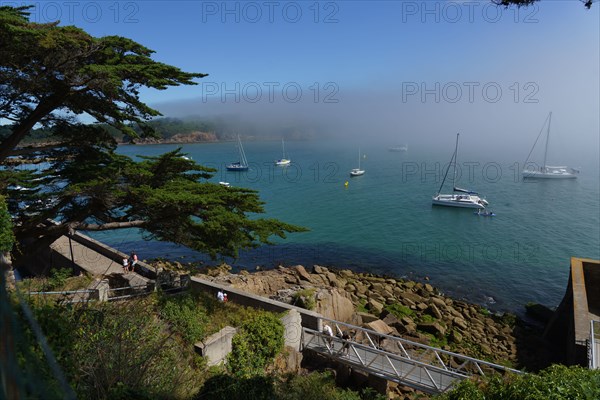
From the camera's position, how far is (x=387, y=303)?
69.5 feet

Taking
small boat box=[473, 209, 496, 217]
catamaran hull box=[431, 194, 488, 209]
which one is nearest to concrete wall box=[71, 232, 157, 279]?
catamaran hull box=[431, 194, 488, 209]

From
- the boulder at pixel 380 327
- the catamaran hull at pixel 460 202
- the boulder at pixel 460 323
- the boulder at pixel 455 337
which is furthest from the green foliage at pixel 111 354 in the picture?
the catamaran hull at pixel 460 202

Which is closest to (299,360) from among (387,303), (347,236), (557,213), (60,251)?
(387,303)

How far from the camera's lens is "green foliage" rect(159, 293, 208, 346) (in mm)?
9805

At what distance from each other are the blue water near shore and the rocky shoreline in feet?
7.38

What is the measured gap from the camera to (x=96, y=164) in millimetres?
11906

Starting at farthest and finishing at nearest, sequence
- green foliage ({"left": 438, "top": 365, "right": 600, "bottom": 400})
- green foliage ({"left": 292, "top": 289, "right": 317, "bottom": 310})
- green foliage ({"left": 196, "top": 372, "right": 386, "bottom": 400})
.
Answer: green foliage ({"left": 292, "top": 289, "right": 317, "bottom": 310}) → green foliage ({"left": 196, "top": 372, "right": 386, "bottom": 400}) → green foliage ({"left": 438, "top": 365, "right": 600, "bottom": 400})

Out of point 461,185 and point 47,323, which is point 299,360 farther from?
point 461,185

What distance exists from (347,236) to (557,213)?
2625cm

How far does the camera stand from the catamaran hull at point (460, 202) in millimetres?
43031

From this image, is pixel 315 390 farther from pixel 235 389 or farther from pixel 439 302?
pixel 439 302

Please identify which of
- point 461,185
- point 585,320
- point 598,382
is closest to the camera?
point 598,382

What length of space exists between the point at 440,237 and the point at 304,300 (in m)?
22.7

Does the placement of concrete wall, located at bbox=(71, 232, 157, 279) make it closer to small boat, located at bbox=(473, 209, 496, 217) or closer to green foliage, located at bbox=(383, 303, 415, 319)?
green foliage, located at bbox=(383, 303, 415, 319)
